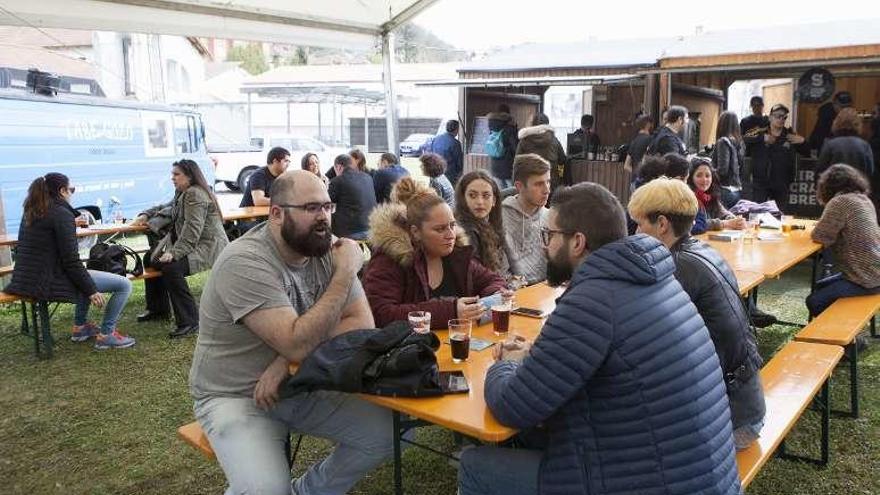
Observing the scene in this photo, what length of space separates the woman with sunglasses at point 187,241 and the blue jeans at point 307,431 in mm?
3306

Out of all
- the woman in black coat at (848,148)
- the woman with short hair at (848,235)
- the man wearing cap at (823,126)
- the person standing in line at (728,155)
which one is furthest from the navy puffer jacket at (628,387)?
the man wearing cap at (823,126)

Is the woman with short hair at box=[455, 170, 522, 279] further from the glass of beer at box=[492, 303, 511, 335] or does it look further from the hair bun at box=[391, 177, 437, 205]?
the glass of beer at box=[492, 303, 511, 335]

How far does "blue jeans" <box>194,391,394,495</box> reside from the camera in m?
2.38

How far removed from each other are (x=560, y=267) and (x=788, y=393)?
160 centimetres

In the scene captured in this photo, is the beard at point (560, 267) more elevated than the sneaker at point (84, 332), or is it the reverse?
the beard at point (560, 267)

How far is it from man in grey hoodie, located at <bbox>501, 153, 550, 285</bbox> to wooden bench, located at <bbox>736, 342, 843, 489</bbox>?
56.5 inches

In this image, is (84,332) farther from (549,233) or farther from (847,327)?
(847,327)

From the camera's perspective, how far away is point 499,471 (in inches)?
82.0

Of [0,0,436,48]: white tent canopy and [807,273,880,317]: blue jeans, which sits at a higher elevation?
[0,0,436,48]: white tent canopy

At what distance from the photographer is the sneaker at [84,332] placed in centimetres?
546

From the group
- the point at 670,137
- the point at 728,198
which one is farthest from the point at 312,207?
the point at 728,198

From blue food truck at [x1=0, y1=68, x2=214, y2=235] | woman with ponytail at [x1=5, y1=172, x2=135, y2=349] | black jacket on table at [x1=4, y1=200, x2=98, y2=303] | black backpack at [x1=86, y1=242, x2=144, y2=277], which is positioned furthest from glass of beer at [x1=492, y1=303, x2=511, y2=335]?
blue food truck at [x1=0, y1=68, x2=214, y2=235]

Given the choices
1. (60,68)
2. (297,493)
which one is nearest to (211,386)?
(297,493)

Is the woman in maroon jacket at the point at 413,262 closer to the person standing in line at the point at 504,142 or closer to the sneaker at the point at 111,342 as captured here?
the sneaker at the point at 111,342
